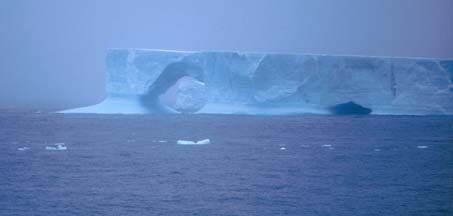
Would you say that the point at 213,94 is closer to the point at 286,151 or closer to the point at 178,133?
the point at 178,133

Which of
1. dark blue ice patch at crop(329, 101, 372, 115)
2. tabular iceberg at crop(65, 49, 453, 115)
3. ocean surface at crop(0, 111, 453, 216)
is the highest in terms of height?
tabular iceberg at crop(65, 49, 453, 115)

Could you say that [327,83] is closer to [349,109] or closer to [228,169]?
[349,109]

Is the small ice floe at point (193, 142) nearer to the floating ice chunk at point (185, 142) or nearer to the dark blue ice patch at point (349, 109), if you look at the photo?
the floating ice chunk at point (185, 142)

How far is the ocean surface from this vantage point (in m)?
3.17

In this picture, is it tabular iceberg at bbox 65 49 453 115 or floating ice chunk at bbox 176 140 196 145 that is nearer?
floating ice chunk at bbox 176 140 196 145

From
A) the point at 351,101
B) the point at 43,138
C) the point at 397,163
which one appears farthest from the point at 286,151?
the point at 351,101

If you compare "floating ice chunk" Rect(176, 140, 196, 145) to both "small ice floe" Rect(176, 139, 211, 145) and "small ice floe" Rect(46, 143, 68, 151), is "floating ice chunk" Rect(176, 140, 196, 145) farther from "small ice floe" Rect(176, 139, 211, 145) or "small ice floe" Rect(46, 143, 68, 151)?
"small ice floe" Rect(46, 143, 68, 151)

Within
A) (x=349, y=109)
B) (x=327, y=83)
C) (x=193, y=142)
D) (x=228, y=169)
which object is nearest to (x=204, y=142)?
(x=193, y=142)

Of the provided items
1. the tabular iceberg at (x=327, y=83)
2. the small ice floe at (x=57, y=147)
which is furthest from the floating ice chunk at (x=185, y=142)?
the tabular iceberg at (x=327, y=83)

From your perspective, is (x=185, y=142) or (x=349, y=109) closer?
(x=185, y=142)

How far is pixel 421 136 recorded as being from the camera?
6562 mm

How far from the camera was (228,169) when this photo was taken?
4398 mm

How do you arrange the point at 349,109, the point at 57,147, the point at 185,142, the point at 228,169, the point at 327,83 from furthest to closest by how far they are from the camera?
the point at 349,109, the point at 327,83, the point at 185,142, the point at 57,147, the point at 228,169

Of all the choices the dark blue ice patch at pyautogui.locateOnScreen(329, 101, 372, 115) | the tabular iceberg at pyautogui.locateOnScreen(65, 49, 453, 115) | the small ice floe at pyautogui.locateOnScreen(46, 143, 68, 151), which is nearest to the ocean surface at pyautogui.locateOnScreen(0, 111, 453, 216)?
the small ice floe at pyautogui.locateOnScreen(46, 143, 68, 151)
